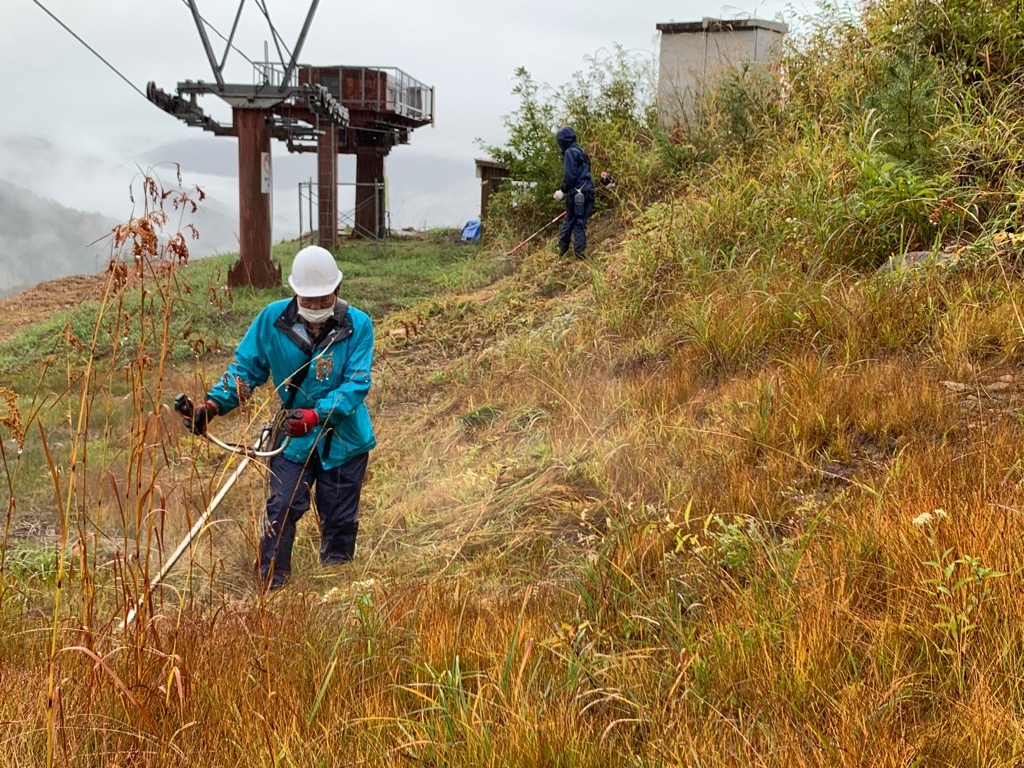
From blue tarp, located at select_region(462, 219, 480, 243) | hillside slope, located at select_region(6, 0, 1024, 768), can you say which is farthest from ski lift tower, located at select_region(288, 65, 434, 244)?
hillside slope, located at select_region(6, 0, 1024, 768)

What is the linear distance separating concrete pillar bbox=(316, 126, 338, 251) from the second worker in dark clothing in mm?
10236

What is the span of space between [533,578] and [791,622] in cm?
112

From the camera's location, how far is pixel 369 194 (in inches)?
955

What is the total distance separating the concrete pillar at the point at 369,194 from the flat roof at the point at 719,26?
10743mm

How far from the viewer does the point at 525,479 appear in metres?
4.37

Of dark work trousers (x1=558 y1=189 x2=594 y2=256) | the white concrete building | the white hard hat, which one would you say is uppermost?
the white concrete building

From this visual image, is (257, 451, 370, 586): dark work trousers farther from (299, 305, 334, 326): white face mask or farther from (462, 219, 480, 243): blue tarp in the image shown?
(462, 219, 480, 243): blue tarp

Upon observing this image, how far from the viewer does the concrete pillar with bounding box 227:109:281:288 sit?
14266 mm

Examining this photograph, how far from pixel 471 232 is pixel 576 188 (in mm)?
9794

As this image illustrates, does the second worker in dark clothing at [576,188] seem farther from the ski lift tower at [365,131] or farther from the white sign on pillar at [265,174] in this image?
the ski lift tower at [365,131]

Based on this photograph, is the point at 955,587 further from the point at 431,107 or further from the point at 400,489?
the point at 431,107

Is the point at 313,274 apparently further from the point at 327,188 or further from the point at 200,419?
the point at 327,188

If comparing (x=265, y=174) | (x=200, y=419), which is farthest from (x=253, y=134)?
(x=200, y=419)

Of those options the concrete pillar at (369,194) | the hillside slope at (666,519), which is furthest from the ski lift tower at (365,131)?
the hillside slope at (666,519)
